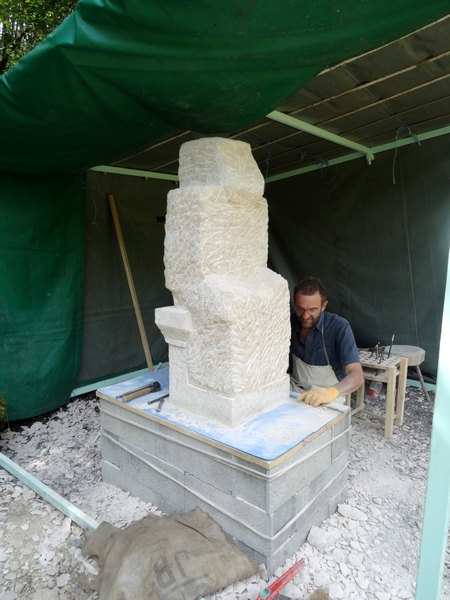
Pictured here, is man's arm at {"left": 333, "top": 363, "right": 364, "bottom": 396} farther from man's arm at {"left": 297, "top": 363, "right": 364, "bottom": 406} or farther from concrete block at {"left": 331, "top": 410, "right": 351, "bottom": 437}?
concrete block at {"left": 331, "top": 410, "right": 351, "bottom": 437}

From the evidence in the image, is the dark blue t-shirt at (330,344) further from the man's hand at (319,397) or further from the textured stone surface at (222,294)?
the textured stone surface at (222,294)

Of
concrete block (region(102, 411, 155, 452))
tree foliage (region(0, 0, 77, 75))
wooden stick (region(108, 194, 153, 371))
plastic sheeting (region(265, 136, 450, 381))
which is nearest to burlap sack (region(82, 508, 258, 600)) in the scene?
concrete block (region(102, 411, 155, 452))

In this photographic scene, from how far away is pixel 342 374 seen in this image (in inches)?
104

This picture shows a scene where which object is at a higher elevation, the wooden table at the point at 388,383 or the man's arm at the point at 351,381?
the man's arm at the point at 351,381

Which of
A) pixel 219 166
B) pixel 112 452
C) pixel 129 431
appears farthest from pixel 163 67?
pixel 112 452

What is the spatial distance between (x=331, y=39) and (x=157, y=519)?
2047mm

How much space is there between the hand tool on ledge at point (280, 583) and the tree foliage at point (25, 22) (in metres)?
6.12

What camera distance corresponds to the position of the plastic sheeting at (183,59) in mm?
1276

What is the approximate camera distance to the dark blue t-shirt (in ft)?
7.92

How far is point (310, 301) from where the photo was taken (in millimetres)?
2371

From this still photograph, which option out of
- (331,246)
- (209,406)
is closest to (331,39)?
(209,406)

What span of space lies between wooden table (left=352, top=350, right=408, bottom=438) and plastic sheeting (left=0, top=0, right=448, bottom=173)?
2079 mm

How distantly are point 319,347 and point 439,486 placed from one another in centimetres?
162

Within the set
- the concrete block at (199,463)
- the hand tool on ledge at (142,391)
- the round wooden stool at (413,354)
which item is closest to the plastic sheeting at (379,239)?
the round wooden stool at (413,354)
